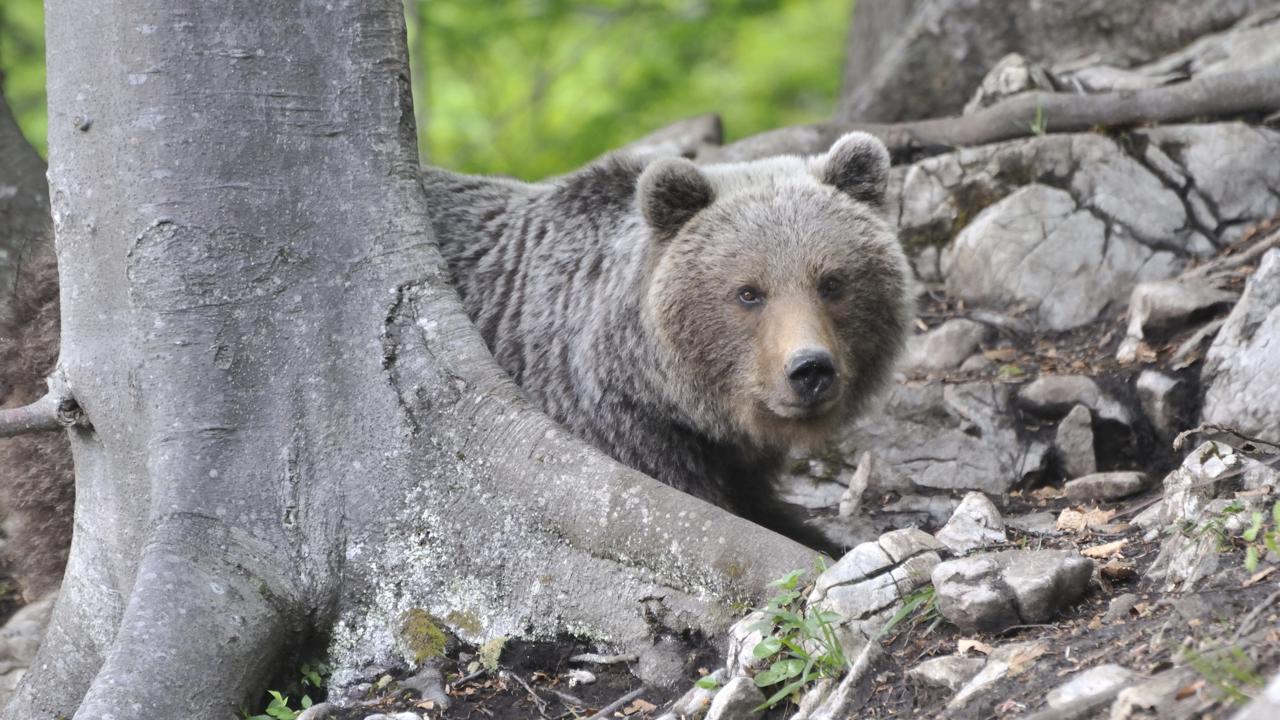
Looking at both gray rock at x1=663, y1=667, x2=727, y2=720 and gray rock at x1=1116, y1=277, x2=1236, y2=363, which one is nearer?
gray rock at x1=663, y1=667, x2=727, y2=720

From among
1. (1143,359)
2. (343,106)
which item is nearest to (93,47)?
(343,106)

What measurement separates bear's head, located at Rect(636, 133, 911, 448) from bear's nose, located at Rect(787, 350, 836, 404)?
5cm

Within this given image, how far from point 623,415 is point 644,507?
4.02 ft

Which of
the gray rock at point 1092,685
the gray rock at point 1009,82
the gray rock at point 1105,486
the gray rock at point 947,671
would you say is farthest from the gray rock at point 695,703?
the gray rock at point 1009,82

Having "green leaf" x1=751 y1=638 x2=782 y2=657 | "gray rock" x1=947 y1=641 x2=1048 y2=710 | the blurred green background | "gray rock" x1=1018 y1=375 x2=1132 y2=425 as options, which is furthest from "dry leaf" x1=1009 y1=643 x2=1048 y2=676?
the blurred green background

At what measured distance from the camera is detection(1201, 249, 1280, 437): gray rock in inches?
204

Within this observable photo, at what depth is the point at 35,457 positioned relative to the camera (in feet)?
18.7

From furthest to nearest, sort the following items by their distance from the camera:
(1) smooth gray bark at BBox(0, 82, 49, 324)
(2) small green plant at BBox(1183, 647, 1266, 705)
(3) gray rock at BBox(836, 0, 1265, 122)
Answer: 1. (3) gray rock at BBox(836, 0, 1265, 122)
2. (1) smooth gray bark at BBox(0, 82, 49, 324)
3. (2) small green plant at BBox(1183, 647, 1266, 705)

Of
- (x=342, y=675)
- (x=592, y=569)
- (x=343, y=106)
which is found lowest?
(x=342, y=675)

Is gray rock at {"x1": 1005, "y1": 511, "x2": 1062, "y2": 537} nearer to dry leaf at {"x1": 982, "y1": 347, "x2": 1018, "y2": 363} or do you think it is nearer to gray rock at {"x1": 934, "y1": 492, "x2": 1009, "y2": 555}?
gray rock at {"x1": 934, "y1": 492, "x2": 1009, "y2": 555}

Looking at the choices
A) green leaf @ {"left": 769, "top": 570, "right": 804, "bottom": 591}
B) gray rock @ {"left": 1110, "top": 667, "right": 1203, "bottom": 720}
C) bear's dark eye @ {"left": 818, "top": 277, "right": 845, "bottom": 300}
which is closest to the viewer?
gray rock @ {"left": 1110, "top": 667, "right": 1203, "bottom": 720}

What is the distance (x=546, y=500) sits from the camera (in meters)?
4.58

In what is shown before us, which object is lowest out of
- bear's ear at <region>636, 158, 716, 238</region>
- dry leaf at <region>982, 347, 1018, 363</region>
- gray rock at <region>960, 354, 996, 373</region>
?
gray rock at <region>960, 354, 996, 373</region>

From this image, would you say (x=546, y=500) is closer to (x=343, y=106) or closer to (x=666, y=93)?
(x=343, y=106)
